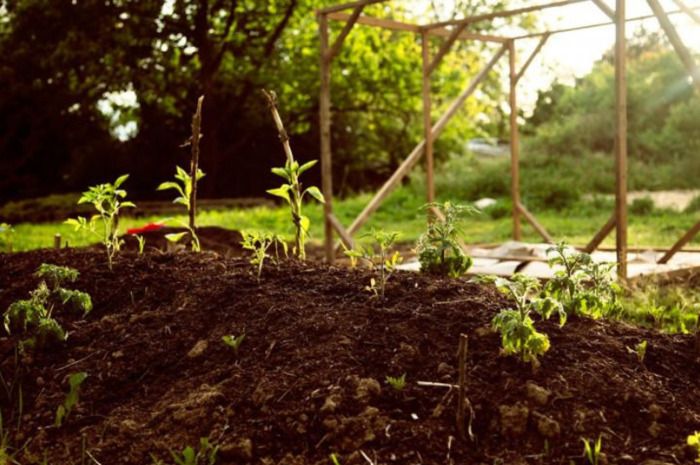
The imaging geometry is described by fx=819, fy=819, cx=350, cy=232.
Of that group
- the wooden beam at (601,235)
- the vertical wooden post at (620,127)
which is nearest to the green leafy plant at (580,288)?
the vertical wooden post at (620,127)

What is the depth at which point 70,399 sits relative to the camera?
9.52ft

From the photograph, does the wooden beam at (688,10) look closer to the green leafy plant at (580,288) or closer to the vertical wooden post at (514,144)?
the vertical wooden post at (514,144)

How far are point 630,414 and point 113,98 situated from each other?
14.9m

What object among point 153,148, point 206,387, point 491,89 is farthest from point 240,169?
point 206,387

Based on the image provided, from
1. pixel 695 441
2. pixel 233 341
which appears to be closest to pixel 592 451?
pixel 695 441

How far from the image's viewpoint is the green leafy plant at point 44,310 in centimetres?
332

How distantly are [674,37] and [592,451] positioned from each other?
15.1ft

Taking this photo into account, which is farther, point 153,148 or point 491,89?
point 491,89

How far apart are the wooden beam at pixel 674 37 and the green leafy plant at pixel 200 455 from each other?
4.75 m

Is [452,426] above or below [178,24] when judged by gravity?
below

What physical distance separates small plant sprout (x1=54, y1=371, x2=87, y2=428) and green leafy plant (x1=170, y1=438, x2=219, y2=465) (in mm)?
548

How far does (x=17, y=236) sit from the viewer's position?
10.2 metres

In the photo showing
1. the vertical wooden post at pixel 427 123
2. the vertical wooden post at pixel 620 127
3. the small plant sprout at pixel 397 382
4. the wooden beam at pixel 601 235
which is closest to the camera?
the small plant sprout at pixel 397 382

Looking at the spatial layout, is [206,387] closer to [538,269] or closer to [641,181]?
[538,269]
